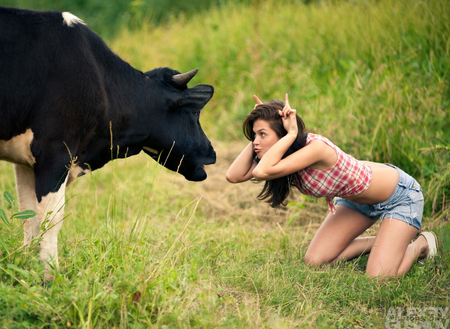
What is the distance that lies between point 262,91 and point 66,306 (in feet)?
17.1

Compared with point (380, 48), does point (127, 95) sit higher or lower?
lower

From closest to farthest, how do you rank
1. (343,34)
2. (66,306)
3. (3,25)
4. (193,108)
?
(66,306) < (3,25) < (193,108) < (343,34)

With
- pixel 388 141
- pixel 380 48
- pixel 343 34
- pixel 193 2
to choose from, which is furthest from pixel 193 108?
pixel 193 2

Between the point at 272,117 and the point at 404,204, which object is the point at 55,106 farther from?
the point at 404,204

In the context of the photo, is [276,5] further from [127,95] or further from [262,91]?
[127,95]

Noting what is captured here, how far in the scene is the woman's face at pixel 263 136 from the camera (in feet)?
10.1

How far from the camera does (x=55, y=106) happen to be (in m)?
2.60

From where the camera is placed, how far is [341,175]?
10.1ft

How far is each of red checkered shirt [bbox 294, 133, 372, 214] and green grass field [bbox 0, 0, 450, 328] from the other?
22.4 inches

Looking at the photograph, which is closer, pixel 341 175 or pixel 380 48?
pixel 341 175

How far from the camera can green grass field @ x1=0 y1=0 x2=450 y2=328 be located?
236 cm

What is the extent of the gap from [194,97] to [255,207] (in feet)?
6.26

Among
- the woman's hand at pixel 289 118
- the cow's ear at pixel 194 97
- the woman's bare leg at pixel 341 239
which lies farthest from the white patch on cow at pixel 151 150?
the woman's bare leg at pixel 341 239

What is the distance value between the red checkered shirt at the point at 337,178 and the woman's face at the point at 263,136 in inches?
9.6
